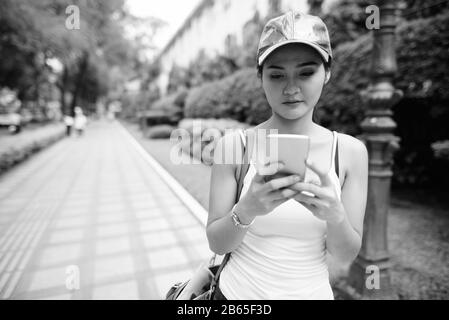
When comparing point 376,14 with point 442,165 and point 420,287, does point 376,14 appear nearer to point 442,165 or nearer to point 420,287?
point 420,287

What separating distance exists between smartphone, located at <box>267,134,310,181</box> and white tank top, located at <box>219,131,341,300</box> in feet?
1.06

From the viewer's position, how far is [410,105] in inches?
232

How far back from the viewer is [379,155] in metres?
2.80

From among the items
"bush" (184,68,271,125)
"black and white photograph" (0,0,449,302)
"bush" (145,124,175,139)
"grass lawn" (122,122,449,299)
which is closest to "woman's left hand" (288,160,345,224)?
"black and white photograph" (0,0,449,302)

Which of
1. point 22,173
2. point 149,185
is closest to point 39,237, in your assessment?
point 149,185

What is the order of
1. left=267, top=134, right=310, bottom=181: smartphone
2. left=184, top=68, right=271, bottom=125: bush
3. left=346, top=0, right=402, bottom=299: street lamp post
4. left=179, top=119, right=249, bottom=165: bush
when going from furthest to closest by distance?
left=179, top=119, right=249, bottom=165: bush
left=184, top=68, right=271, bottom=125: bush
left=346, top=0, right=402, bottom=299: street lamp post
left=267, top=134, right=310, bottom=181: smartphone

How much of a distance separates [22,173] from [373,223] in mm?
9287

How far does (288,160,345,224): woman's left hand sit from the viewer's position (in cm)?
101

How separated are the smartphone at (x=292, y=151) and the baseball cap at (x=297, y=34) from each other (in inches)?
16.6

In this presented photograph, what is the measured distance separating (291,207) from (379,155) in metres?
1.90

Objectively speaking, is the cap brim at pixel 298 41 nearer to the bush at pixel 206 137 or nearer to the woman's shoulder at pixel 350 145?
the woman's shoulder at pixel 350 145

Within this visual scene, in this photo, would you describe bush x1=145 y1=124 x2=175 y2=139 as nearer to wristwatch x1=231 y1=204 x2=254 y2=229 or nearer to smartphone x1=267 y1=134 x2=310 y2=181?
wristwatch x1=231 y1=204 x2=254 y2=229

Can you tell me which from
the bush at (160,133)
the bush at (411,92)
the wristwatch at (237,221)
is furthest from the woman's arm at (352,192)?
the bush at (160,133)

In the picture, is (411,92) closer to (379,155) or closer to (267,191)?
(379,155)
